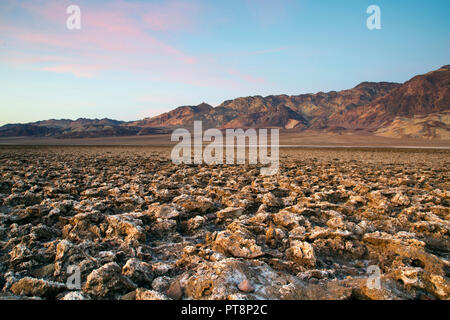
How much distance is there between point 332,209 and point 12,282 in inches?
185

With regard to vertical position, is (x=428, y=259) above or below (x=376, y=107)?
below

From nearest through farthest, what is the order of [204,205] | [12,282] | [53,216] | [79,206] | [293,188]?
[12,282] → [53,216] → [79,206] → [204,205] → [293,188]

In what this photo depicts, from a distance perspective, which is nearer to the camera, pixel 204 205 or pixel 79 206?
pixel 79 206

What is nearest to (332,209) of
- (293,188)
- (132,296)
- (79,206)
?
(293,188)

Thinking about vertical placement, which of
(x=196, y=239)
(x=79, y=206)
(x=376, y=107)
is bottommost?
(x=196, y=239)

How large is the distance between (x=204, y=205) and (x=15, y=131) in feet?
569

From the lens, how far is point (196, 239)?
12.3ft

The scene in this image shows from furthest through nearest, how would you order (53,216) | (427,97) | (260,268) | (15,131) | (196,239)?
(427,97)
(15,131)
(53,216)
(196,239)
(260,268)

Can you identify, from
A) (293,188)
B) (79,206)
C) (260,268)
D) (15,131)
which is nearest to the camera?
(260,268)

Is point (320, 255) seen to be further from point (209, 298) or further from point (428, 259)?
point (209, 298)

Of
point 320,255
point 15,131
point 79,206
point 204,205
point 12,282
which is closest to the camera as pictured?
point 12,282

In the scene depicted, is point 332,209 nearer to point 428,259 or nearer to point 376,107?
point 428,259

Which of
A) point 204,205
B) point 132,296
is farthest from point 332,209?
point 132,296

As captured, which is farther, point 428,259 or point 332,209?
point 332,209
